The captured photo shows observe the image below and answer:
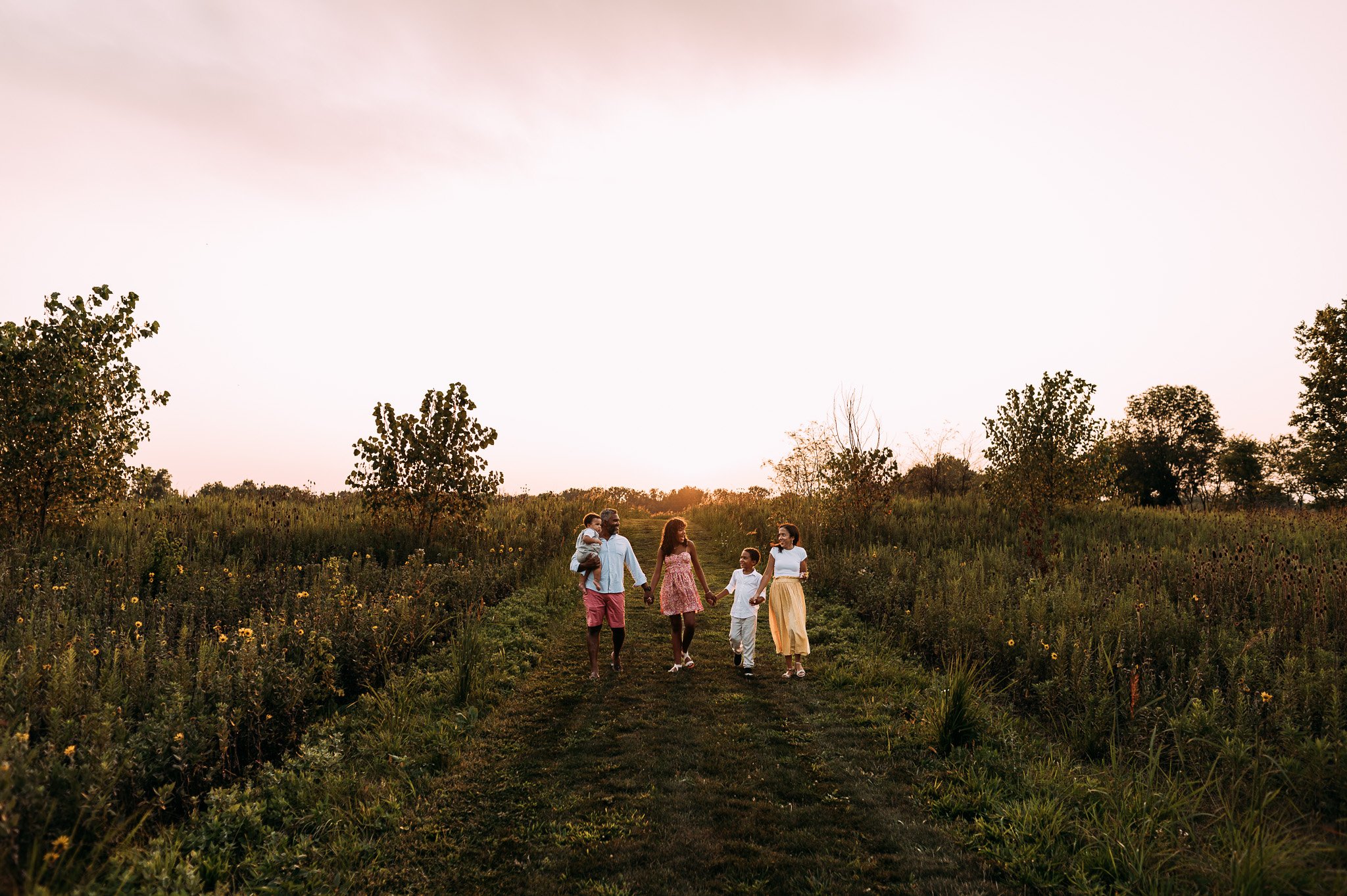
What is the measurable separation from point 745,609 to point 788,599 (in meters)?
0.66

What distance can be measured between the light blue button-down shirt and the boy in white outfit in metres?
1.34

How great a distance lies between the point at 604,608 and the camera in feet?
32.5

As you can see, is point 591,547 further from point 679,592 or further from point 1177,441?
point 1177,441

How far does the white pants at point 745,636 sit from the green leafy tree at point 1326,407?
36256 mm

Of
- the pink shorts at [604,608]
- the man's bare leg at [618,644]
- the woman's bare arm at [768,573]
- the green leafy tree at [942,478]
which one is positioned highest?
the green leafy tree at [942,478]

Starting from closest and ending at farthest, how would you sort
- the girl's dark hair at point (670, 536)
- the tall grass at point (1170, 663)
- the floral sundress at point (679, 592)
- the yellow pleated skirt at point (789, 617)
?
the tall grass at point (1170, 663)
the yellow pleated skirt at point (789, 617)
the floral sundress at point (679, 592)
the girl's dark hair at point (670, 536)

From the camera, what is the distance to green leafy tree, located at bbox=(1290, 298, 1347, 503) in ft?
104

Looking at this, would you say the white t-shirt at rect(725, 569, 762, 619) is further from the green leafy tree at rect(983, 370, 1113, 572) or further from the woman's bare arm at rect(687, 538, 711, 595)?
the green leafy tree at rect(983, 370, 1113, 572)

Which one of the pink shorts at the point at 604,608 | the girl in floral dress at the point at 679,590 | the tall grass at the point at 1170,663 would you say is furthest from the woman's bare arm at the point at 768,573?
the tall grass at the point at 1170,663

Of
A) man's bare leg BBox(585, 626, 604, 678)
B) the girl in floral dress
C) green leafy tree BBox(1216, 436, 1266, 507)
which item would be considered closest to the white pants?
the girl in floral dress

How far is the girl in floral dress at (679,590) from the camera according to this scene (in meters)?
10.2

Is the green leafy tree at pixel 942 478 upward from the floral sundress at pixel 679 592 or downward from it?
upward

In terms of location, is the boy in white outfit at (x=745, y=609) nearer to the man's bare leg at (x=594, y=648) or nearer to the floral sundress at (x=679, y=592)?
the floral sundress at (x=679, y=592)

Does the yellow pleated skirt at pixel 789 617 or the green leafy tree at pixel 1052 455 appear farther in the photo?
the green leafy tree at pixel 1052 455
